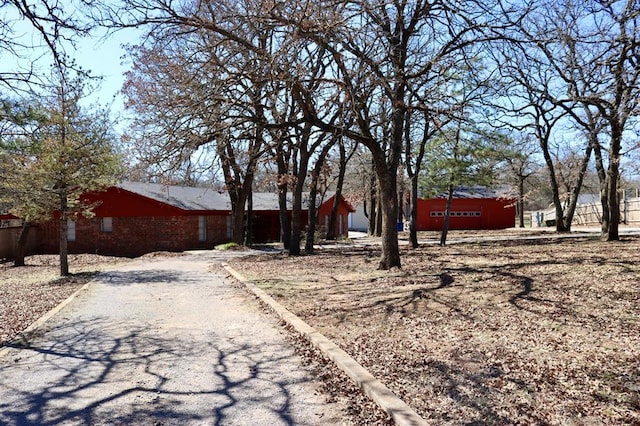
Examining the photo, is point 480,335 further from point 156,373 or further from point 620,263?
point 620,263

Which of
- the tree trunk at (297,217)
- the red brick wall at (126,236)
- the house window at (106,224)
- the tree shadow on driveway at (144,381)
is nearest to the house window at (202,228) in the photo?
the red brick wall at (126,236)

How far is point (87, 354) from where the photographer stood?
6746 millimetres

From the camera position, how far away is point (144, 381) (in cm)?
550

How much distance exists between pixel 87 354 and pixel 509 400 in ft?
16.6

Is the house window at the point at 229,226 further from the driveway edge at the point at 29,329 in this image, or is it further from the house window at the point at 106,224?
the driveway edge at the point at 29,329

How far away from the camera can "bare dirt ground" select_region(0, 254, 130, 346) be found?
9.38 meters

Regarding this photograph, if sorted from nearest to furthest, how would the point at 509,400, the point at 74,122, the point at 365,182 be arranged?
the point at 509,400
the point at 74,122
the point at 365,182

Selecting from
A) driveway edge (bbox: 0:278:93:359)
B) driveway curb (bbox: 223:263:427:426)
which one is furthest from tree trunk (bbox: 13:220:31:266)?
driveway curb (bbox: 223:263:427:426)

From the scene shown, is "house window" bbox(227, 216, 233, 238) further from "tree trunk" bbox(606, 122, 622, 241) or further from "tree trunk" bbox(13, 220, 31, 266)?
"tree trunk" bbox(606, 122, 622, 241)

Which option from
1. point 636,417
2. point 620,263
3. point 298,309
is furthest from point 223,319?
point 620,263

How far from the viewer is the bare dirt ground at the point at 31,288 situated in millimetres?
9383

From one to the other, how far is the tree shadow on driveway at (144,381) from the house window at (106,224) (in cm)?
2390

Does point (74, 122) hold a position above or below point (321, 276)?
above

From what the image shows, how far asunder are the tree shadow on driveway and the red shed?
4245 cm
